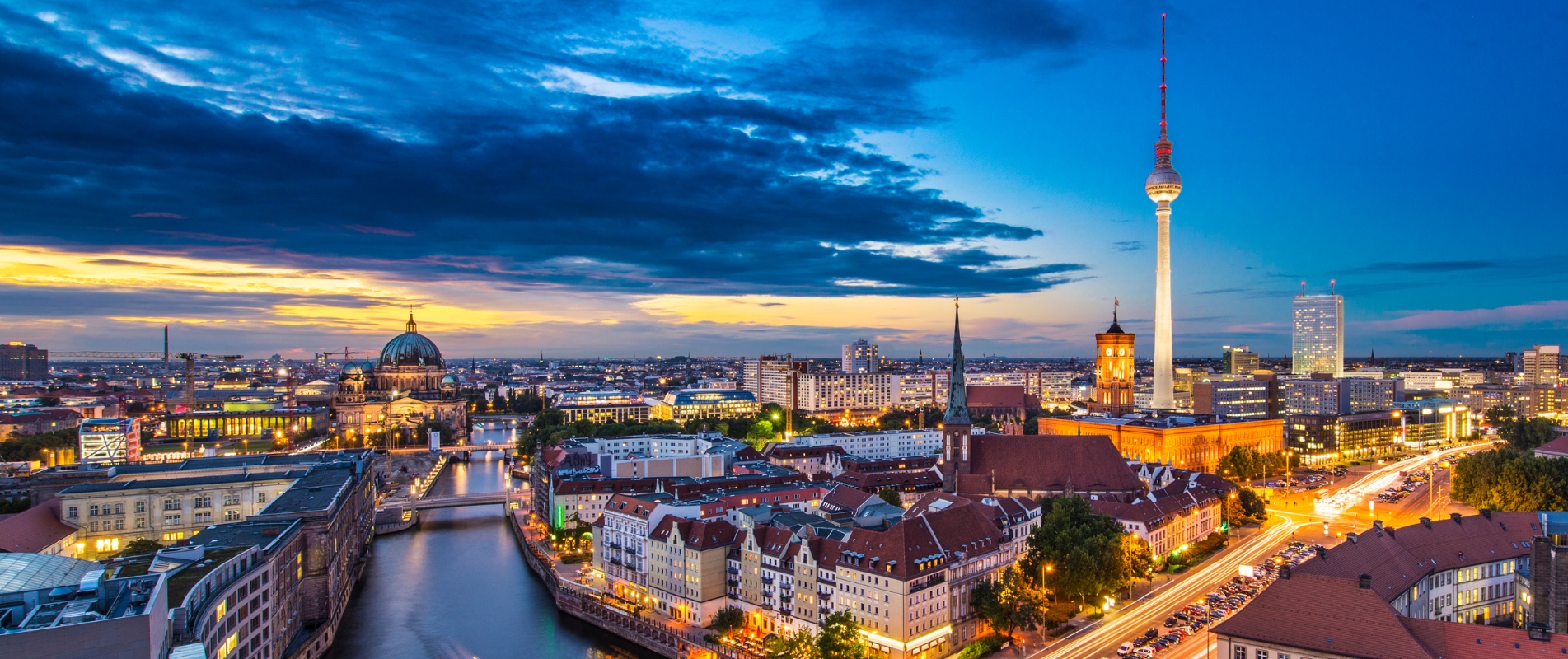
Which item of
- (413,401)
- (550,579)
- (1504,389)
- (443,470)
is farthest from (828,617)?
(1504,389)

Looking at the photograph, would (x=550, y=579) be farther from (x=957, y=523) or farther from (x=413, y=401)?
(x=413, y=401)

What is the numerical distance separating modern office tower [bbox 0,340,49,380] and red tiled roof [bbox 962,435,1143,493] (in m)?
136

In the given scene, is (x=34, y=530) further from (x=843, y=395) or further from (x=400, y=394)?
(x=843, y=395)

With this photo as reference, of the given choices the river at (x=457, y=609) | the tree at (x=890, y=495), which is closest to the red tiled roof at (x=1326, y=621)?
the river at (x=457, y=609)

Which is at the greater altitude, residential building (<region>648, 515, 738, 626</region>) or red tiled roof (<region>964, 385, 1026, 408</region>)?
red tiled roof (<region>964, 385, 1026, 408</region>)

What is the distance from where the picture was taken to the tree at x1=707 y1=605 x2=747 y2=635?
25797 millimetres

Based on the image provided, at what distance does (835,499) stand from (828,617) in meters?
11.1

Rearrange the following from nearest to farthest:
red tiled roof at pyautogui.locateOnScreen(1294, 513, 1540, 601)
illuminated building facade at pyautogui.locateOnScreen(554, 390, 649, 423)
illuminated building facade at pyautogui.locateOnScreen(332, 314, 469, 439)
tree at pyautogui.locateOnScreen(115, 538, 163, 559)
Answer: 1. red tiled roof at pyautogui.locateOnScreen(1294, 513, 1540, 601)
2. tree at pyautogui.locateOnScreen(115, 538, 163, 559)
3. illuminated building facade at pyautogui.locateOnScreen(332, 314, 469, 439)
4. illuminated building facade at pyautogui.locateOnScreen(554, 390, 649, 423)

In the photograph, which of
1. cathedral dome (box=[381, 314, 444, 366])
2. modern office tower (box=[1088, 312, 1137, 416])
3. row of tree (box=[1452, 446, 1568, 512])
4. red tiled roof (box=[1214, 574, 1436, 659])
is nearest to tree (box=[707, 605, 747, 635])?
red tiled roof (box=[1214, 574, 1436, 659])

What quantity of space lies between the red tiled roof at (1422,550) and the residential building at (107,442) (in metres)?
48.4

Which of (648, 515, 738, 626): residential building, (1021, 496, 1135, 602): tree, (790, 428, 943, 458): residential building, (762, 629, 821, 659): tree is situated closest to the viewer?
(762, 629, 821, 659): tree

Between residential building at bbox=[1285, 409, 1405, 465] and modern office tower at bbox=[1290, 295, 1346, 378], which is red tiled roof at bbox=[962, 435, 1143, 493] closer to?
residential building at bbox=[1285, 409, 1405, 465]

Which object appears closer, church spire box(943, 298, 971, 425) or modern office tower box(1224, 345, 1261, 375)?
church spire box(943, 298, 971, 425)

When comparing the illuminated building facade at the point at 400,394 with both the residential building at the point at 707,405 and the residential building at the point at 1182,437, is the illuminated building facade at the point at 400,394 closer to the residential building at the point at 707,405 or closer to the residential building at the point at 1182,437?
the residential building at the point at 707,405
